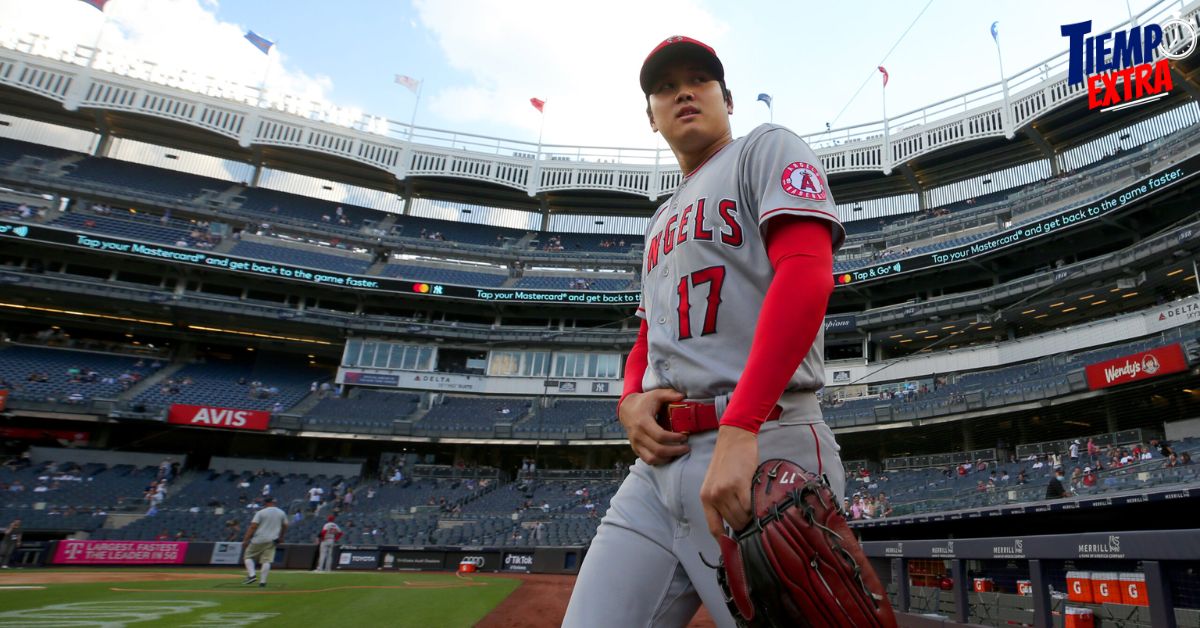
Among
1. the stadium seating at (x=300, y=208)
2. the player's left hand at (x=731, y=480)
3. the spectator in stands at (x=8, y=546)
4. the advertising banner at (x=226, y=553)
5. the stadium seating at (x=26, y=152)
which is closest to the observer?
the player's left hand at (x=731, y=480)

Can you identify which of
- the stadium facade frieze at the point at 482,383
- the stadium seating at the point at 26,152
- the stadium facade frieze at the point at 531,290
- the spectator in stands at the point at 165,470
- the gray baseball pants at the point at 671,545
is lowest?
the spectator in stands at the point at 165,470

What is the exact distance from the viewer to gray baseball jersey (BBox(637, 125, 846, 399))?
1756 mm

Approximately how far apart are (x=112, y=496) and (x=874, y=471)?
32.5 meters

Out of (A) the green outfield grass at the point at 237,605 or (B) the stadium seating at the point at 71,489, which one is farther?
(B) the stadium seating at the point at 71,489

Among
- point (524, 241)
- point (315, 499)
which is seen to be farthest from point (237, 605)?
point (524, 241)

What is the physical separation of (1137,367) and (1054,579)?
63.6 feet

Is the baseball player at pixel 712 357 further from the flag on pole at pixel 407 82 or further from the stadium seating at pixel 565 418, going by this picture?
the flag on pole at pixel 407 82

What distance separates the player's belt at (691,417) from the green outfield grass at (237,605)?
6827mm

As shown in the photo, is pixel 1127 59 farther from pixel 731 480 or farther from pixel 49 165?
pixel 49 165

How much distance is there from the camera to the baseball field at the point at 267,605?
6.82 meters

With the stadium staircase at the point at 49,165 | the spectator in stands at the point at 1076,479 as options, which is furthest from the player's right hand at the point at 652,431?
the stadium staircase at the point at 49,165

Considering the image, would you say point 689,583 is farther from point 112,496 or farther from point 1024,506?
point 112,496

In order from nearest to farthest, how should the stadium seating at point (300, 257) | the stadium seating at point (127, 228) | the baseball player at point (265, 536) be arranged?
the baseball player at point (265, 536) → the stadium seating at point (127, 228) → the stadium seating at point (300, 257)

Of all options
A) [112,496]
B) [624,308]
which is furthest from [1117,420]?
[112,496]
